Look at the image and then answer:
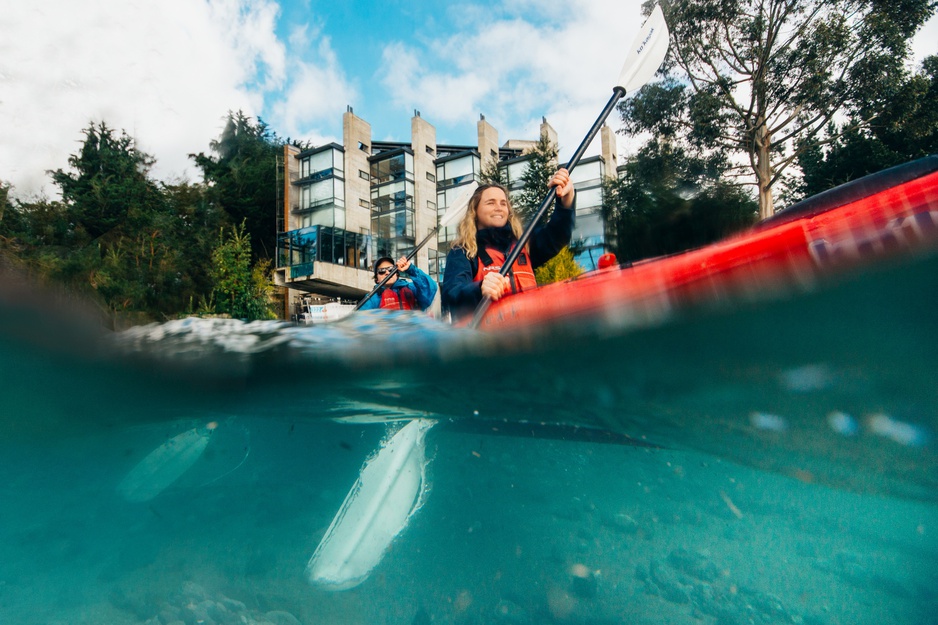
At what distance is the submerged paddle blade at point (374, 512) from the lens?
2.15m

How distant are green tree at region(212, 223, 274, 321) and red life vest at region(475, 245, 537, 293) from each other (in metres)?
16.3

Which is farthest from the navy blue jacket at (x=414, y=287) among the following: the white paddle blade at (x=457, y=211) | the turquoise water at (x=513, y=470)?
the turquoise water at (x=513, y=470)

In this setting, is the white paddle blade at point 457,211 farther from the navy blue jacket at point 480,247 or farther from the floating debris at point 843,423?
the floating debris at point 843,423

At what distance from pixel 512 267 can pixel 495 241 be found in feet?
1.05

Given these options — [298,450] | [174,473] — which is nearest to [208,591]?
[174,473]

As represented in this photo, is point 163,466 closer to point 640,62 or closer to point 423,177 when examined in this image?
point 640,62

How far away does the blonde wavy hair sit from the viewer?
3041mm

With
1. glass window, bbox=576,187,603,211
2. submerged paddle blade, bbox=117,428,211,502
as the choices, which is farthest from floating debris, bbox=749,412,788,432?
glass window, bbox=576,187,603,211

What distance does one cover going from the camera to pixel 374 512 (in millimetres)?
2449

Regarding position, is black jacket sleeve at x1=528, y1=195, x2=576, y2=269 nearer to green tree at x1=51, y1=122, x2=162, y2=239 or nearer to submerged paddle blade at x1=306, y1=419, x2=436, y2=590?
submerged paddle blade at x1=306, y1=419, x2=436, y2=590

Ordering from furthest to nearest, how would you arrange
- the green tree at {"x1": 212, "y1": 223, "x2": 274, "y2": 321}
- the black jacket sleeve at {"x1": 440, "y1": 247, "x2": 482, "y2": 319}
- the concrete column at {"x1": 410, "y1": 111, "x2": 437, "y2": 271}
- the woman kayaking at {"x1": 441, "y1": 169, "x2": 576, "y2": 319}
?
the concrete column at {"x1": 410, "y1": 111, "x2": 437, "y2": 271} < the green tree at {"x1": 212, "y1": 223, "x2": 274, "y2": 321} < the woman kayaking at {"x1": 441, "y1": 169, "x2": 576, "y2": 319} < the black jacket sleeve at {"x1": 440, "y1": 247, "x2": 482, "y2": 319}

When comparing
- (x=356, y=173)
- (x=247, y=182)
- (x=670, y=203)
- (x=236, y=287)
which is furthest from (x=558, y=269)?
(x=247, y=182)

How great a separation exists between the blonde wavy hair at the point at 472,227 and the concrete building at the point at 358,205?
1890 cm

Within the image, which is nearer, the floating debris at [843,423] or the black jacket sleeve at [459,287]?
the floating debris at [843,423]
